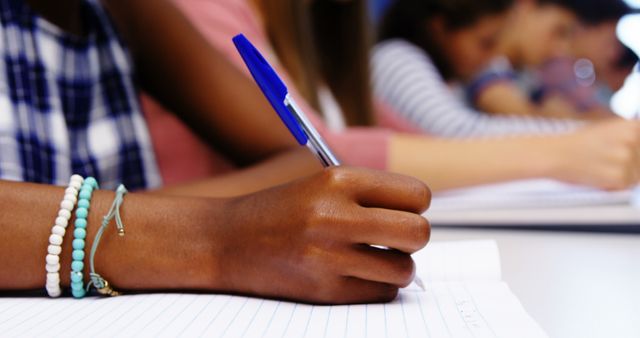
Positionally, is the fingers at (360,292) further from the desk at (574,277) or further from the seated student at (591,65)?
the seated student at (591,65)

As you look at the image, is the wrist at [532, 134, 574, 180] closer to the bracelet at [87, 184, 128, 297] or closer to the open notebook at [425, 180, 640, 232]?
the open notebook at [425, 180, 640, 232]

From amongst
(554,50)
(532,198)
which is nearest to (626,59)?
(554,50)

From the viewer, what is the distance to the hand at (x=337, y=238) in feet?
1.06

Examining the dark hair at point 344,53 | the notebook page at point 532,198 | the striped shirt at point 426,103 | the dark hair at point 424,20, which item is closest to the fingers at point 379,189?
the notebook page at point 532,198

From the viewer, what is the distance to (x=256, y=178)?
0.59m

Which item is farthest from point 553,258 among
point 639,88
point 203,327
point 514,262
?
point 639,88

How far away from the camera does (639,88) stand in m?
1.63

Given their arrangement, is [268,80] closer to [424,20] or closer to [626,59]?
[424,20]

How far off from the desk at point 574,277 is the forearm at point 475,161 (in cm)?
24

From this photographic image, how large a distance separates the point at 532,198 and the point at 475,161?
173mm

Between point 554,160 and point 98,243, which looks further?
point 554,160

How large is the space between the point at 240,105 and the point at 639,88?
129 centimetres

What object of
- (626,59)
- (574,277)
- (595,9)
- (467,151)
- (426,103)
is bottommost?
(574,277)

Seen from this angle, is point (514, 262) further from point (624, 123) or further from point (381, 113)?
point (381, 113)
